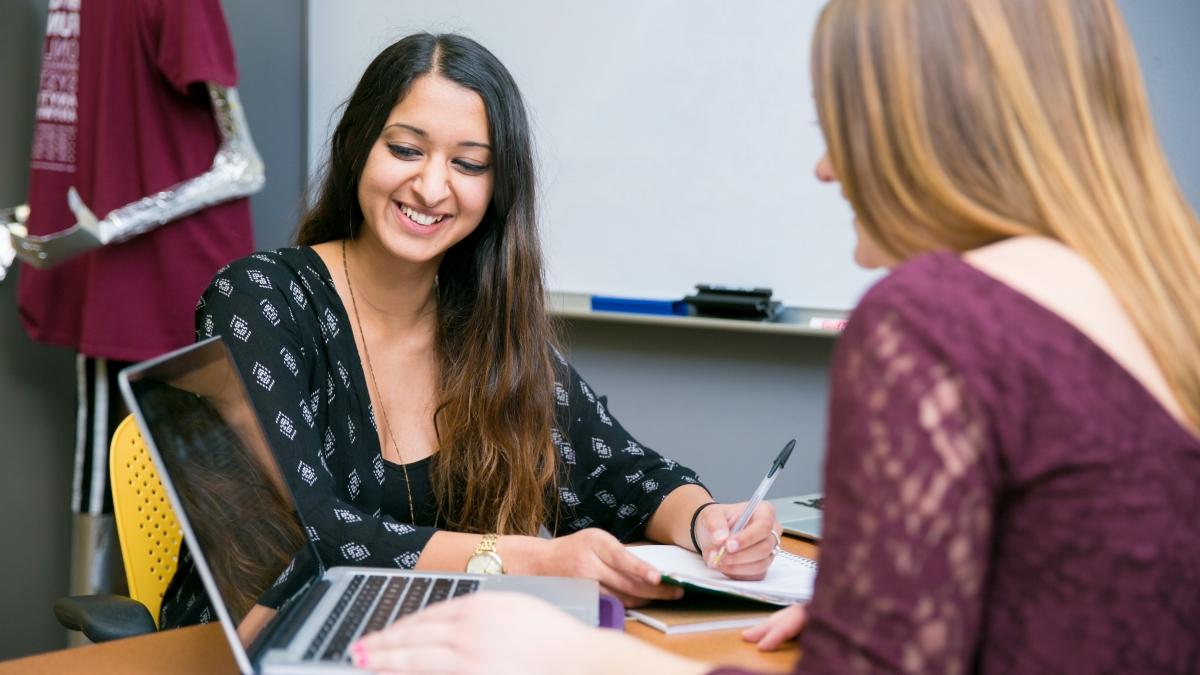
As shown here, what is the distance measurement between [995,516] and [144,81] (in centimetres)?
206

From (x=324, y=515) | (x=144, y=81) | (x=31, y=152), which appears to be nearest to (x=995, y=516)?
(x=324, y=515)

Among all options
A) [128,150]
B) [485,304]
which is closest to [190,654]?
[485,304]

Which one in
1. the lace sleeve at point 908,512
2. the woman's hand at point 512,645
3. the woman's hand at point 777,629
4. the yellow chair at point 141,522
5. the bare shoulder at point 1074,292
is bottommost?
the yellow chair at point 141,522

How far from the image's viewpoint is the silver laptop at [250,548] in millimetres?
803

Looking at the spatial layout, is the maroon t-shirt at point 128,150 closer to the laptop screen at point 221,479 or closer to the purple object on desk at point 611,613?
the laptop screen at point 221,479

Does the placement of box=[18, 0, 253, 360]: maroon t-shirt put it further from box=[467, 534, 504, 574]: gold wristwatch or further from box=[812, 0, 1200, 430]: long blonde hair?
box=[812, 0, 1200, 430]: long blonde hair

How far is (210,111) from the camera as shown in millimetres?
2295

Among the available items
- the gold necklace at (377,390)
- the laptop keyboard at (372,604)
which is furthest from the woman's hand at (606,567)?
the gold necklace at (377,390)

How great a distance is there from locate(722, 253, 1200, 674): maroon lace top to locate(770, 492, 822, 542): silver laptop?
2.45 feet

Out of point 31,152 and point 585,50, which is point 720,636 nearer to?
point 585,50

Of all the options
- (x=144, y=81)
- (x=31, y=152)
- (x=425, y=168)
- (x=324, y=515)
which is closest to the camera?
(x=324, y=515)

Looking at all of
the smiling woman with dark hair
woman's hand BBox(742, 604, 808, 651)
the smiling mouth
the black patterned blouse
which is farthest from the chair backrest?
woman's hand BBox(742, 604, 808, 651)

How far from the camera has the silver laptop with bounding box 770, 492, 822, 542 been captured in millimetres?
1417

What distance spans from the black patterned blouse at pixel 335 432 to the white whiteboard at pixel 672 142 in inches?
32.8
